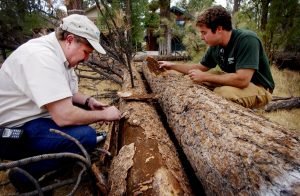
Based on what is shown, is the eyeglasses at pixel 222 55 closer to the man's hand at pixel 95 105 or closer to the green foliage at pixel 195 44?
the man's hand at pixel 95 105

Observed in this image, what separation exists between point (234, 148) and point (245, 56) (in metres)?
1.37

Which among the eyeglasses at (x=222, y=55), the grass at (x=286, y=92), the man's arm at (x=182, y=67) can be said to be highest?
the eyeglasses at (x=222, y=55)

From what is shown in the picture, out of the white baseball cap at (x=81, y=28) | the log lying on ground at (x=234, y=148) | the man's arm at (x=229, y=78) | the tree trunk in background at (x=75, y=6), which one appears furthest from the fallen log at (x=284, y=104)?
the tree trunk in background at (x=75, y=6)

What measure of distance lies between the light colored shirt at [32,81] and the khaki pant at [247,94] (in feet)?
4.72

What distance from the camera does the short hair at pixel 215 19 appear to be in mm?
2672

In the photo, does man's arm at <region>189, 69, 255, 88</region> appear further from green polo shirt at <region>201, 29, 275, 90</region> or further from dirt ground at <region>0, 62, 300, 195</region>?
dirt ground at <region>0, 62, 300, 195</region>

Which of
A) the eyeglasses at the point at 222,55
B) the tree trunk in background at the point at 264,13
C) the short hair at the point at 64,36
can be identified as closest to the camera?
the short hair at the point at 64,36

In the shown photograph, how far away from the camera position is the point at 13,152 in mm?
1994

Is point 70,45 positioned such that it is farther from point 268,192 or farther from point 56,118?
point 268,192

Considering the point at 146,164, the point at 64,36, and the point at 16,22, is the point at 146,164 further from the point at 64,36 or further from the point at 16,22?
the point at 16,22

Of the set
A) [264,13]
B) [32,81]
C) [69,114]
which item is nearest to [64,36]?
[32,81]

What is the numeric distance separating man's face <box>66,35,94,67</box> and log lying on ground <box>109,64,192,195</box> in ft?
2.05

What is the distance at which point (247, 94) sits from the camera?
2.72m

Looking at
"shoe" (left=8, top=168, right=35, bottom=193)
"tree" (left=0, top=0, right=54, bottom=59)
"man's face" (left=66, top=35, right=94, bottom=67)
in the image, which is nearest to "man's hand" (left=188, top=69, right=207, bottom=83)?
"man's face" (left=66, top=35, right=94, bottom=67)
